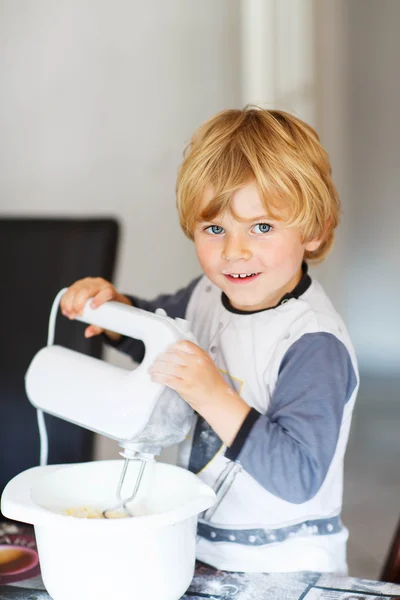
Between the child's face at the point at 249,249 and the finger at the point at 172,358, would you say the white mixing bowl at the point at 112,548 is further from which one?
the child's face at the point at 249,249

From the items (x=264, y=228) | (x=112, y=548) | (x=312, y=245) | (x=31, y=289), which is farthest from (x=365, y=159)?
(x=112, y=548)

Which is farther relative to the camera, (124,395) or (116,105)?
(116,105)

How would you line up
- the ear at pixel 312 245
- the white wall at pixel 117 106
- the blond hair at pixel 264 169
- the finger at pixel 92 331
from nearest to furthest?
the blond hair at pixel 264 169 < the ear at pixel 312 245 < the finger at pixel 92 331 < the white wall at pixel 117 106

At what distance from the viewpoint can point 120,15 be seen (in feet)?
7.57

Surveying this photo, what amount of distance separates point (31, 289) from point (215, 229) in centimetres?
51

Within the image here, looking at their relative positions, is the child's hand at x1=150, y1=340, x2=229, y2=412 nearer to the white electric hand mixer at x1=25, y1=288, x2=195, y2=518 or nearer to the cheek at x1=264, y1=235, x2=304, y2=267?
the white electric hand mixer at x1=25, y1=288, x2=195, y2=518

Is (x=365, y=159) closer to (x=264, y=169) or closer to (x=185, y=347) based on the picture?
(x=264, y=169)

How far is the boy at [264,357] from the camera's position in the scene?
0.93 m

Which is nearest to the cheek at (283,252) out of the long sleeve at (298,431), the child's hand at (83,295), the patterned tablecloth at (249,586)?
the long sleeve at (298,431)

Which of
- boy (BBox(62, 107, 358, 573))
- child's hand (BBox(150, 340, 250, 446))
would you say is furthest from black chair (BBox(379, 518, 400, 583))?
child's hand (BBox(150, 340, 250, 446))

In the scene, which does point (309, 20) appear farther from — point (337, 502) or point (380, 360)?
point (337, 502)

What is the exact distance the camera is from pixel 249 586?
938 mm

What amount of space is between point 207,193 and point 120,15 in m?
1.46

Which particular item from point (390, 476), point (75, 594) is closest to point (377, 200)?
point (390, 476)
